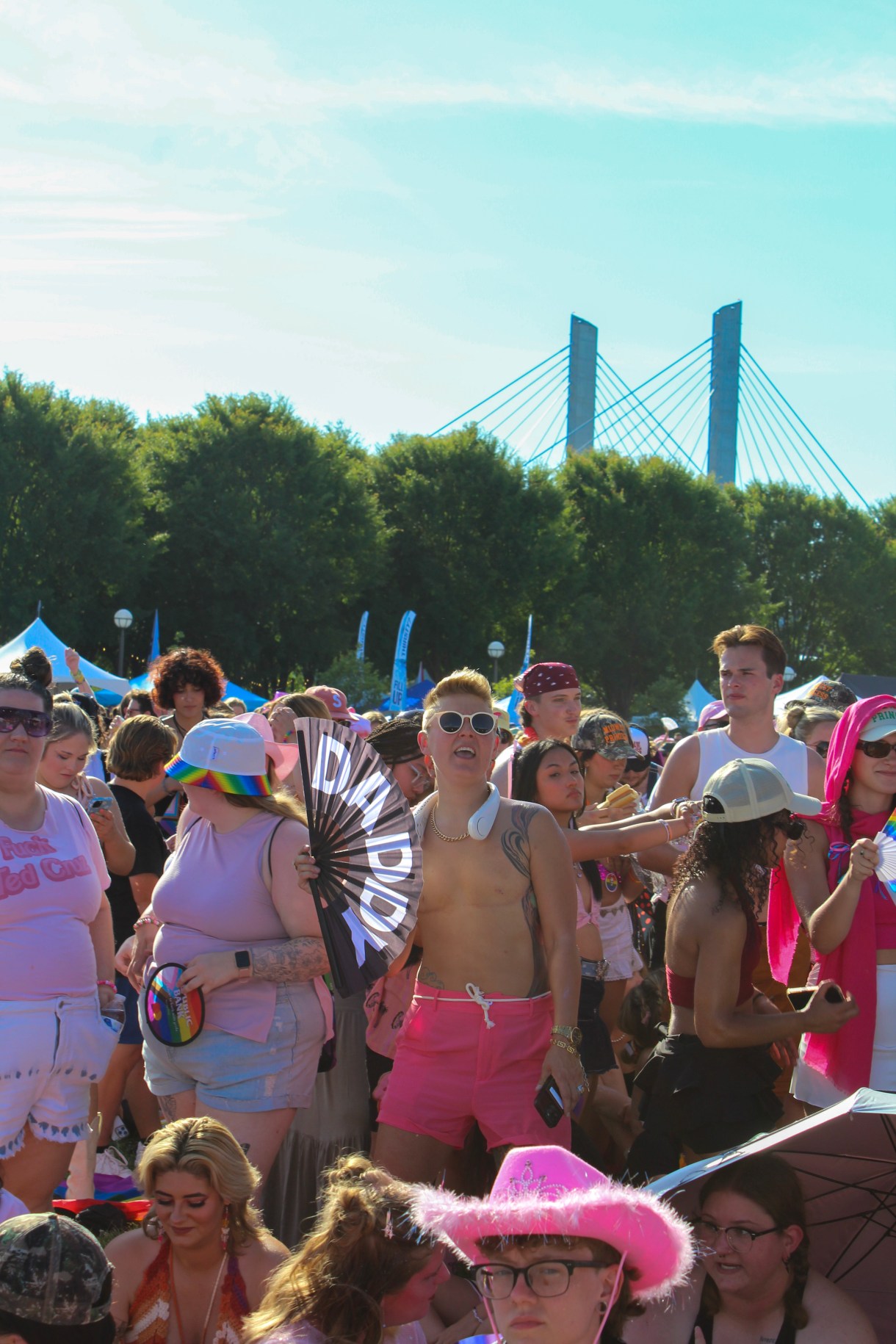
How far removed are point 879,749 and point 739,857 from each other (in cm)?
67

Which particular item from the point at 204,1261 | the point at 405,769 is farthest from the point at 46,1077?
the point at 405,769

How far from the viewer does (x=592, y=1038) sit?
4.31 meters

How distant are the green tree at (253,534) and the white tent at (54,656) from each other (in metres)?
14.5

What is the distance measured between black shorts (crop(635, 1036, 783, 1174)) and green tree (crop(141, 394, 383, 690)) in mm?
32434

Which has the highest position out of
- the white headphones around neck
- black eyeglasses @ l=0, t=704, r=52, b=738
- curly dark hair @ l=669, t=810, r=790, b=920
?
black eyeglasses @ l=0, t=704, r=52, b=738

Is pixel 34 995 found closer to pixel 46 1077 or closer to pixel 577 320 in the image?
pixel 46 1077

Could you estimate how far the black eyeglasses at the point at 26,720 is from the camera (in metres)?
3.56

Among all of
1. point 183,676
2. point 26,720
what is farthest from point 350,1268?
point 183,676

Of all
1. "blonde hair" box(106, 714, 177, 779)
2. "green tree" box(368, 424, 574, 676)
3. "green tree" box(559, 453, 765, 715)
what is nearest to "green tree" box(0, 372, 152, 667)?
"green tree" box(368, 424, 574, 676)

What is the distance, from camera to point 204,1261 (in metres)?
Answer: 2.96

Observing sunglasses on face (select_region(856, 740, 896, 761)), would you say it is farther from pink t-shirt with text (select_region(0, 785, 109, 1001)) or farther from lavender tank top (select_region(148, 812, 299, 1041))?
pink t-shirt with text (select_region(0, 785, 109, 1001))

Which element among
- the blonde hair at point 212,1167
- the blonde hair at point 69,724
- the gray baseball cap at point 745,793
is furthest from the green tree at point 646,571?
the blonde hair at point 212,1167

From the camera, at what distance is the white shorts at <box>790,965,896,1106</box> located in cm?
339

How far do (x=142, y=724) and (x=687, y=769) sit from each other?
2.22 meters
